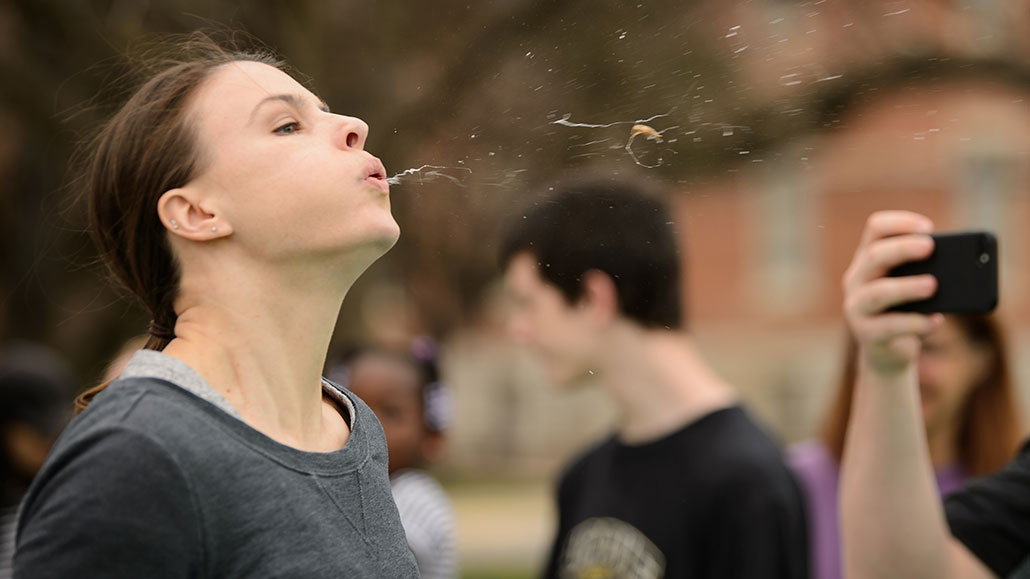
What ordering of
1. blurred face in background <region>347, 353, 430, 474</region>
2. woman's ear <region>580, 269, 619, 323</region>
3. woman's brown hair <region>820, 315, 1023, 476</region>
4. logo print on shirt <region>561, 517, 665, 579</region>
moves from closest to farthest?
woman's ear <region>580, 269, 619, 323</region> < logo print on shirt <region>561, 517, 665, 579</region> < woman's brown hair <region>820, 315, 1023, 476</region> < blurred face in background <region>347, 353, 430, 474</region>

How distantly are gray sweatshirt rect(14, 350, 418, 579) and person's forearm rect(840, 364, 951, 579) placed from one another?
3.26 ft

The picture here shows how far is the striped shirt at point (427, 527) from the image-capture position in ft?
13.5

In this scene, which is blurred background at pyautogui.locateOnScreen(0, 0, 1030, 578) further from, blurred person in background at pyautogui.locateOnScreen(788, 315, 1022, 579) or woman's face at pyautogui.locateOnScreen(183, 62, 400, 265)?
blurred person in background at pyautogui.locateOnScreen(788, 315, 1022, 579)

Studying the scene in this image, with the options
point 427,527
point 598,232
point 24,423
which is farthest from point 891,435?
point 24,423

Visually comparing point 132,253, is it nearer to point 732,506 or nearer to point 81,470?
point 81,470

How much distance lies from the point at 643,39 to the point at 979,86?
15.3 ft

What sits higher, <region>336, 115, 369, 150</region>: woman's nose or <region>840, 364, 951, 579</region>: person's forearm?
<region>336, 115, 369, 150</region>: woman's nose

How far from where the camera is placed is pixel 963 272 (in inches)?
82.4

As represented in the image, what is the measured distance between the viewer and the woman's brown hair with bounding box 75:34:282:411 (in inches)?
71.9

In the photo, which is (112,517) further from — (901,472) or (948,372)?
(948,372)

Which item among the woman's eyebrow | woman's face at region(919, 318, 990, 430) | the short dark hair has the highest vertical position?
the woman's eyebrow

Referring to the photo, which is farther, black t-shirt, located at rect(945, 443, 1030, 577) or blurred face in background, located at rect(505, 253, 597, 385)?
blurred face in background, located at rect(505, 253, 597, 385)

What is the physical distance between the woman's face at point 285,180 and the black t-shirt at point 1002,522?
52.5 inches

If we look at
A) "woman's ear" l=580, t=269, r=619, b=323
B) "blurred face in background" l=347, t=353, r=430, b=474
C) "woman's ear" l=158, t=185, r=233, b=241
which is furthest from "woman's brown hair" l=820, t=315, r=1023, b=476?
"woman's ear" l=158, t=185, r=233, b=241
